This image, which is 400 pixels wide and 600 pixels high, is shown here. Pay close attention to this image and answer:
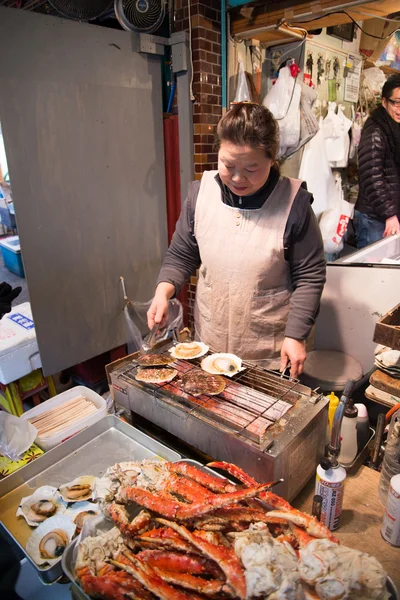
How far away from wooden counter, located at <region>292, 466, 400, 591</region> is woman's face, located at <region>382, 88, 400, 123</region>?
11.7 feet

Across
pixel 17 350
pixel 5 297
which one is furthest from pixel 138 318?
pixel 5 297

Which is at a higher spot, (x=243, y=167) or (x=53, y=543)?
(x=243, y=167)

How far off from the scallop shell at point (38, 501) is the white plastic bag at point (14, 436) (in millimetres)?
484

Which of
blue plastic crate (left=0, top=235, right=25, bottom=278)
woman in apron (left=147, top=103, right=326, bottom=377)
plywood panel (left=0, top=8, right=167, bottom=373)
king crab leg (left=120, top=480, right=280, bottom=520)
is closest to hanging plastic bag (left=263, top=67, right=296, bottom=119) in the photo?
plywood panel (left=0, top=8, right=167, bottom=373)

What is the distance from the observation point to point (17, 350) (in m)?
2.78

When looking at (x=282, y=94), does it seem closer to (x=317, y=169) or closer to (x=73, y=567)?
(x=317, y=169)

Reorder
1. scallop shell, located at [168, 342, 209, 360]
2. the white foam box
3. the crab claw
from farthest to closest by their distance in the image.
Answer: the white foam box → scallop shell, located at [168, 342, 209, 360] → the crab claw

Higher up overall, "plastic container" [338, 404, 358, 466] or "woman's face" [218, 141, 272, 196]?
"woman's face" [218, 141, 272, 196]

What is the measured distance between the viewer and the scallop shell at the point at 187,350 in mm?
1637

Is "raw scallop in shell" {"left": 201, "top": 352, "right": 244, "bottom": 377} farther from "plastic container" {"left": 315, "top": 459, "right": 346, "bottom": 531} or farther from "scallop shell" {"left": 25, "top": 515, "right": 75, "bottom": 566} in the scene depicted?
"scallop shell" {"left": 25, "top": 515, "right": 75, "bottom": 566}

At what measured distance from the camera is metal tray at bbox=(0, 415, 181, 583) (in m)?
1.24

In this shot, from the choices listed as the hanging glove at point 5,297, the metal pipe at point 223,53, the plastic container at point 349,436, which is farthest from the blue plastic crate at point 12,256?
the plastic container at point 349,436

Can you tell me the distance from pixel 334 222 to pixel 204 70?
1783 millimetres

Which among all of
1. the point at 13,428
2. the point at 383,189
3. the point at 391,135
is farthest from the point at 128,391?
the point at 391,135
